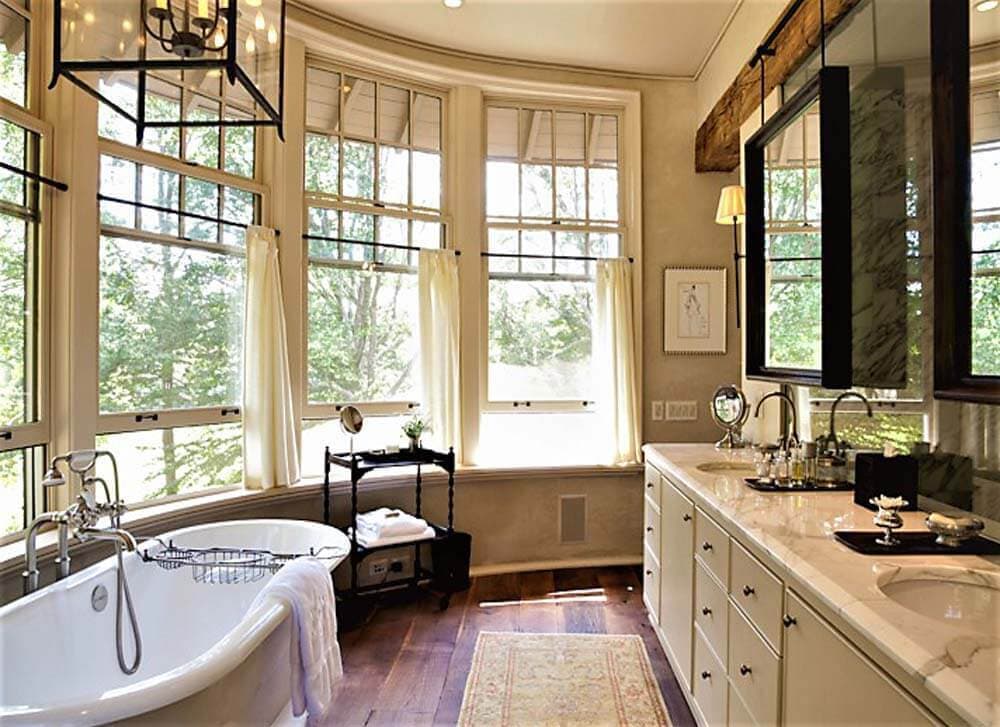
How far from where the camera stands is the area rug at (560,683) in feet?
7.59

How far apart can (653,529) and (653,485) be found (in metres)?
0.21

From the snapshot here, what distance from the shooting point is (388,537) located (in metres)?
3.14

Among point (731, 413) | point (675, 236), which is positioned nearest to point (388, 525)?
point (731, 413)

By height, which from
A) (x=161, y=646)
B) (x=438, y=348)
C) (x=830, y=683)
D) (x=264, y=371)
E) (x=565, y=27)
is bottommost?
(x=161, y=646)

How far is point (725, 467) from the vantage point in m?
2.59

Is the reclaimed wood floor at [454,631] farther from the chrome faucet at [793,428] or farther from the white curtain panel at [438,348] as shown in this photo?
the chrome faucet at [793,428]

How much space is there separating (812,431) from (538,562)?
2026 millimetres

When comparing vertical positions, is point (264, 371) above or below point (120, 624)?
above

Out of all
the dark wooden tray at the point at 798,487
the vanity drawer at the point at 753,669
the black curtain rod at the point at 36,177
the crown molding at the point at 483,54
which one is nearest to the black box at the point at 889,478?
the dark wooden tray at the point at 798,487

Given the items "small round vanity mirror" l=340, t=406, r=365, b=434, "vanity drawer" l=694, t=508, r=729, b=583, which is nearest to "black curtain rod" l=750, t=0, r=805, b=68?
"vanity drawer" l=694, t=508, r=729, b=583

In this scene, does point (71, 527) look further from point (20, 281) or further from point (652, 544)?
point (652, 544)

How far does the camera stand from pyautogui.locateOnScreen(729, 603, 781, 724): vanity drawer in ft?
4.96

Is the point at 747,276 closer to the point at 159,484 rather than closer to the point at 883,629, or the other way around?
the point at 883,629

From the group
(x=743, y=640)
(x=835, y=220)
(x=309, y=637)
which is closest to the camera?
(x=743, y=640)
